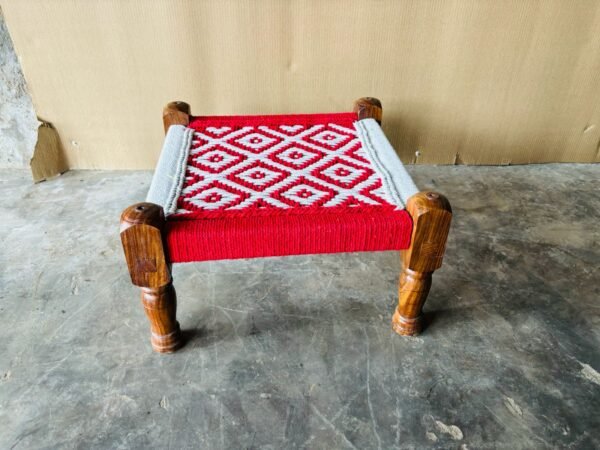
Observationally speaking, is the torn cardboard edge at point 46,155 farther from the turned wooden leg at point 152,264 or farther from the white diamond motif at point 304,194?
the white diamond motif at point 304,194

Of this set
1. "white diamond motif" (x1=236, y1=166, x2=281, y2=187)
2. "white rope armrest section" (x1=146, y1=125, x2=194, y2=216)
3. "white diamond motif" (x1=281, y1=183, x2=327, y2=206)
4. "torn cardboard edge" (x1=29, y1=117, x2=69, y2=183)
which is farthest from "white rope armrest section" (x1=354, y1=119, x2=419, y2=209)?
"torn cardboard edge" (x1=29, y1=117, x2=69, y2=183)

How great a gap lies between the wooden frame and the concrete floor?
7 cm

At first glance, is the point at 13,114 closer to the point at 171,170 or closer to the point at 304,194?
the point at 171,170

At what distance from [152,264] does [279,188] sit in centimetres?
37

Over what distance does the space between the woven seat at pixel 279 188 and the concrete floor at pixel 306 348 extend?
0.30 m

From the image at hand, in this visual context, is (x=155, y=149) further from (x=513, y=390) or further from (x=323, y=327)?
(x=513, y=390)

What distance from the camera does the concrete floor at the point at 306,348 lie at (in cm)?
110

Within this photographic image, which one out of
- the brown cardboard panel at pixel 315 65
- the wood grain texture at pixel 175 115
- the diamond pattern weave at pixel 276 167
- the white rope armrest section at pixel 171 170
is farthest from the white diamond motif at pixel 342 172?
the brown cardboard panel at pixel 315 65

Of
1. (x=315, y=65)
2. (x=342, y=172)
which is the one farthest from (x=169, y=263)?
(x=315, y=65)

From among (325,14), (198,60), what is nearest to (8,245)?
(198,60)

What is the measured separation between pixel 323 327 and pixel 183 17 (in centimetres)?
124

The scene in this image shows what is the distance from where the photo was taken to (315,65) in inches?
75.7

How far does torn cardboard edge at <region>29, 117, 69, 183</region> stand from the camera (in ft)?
6.48

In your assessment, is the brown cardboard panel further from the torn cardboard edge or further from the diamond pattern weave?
the diamond pattern weave
